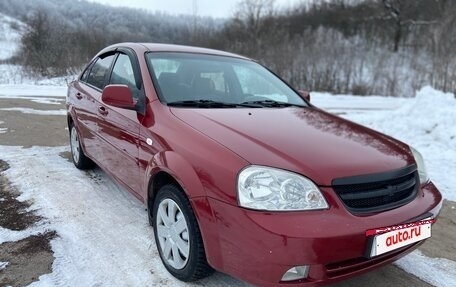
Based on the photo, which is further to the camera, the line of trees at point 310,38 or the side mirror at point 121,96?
the line of trees at point 310,38

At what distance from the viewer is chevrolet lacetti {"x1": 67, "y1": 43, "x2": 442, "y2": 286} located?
206 cm

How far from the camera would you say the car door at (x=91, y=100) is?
401 centimetres

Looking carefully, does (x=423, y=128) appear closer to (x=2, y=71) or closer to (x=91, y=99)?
(x=91, y=99)

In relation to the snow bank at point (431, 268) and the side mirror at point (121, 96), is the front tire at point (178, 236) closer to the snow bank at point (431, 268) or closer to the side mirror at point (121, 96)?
the side mirror at point (121, 96)

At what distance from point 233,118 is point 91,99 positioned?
77.0 inches

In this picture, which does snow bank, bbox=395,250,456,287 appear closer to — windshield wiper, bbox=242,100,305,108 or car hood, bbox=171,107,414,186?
car hood, bbox=171,107,414,186

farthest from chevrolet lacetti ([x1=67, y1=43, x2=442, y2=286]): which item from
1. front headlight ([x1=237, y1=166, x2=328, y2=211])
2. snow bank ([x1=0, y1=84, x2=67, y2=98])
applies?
snow bank ([x1=0, y1=84, x2=67, y2=98])

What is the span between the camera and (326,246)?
2020 mm

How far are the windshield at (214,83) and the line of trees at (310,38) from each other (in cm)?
2012

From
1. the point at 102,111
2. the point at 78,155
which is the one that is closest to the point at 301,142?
the point at 102,111

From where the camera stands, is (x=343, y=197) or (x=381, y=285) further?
(x=381, y=285)

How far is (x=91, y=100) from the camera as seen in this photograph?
412cm

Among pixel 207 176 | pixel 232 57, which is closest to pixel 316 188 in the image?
pixel 207 176

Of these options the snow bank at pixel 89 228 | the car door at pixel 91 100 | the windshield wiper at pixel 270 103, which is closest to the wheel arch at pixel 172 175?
the snow bank at pixel 89 228
